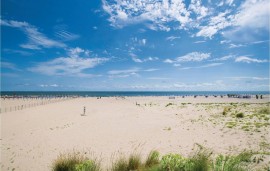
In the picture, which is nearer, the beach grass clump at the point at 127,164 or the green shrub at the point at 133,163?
the beach grass clump at the point at 127,164

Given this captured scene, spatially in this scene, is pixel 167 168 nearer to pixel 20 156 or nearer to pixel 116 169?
pixel 116 169

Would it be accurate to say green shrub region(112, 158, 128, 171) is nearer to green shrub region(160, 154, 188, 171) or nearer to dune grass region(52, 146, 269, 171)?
dune grass region(52, 146, 269, 171)

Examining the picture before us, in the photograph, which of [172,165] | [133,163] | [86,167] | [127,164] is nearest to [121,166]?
[127,164]

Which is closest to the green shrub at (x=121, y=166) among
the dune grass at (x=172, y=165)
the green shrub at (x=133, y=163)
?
the dune grass at (x=172, y=165)

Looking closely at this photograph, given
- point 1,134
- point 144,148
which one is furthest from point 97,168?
point 1,134

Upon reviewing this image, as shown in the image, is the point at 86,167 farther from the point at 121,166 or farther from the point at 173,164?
the point at 173,164

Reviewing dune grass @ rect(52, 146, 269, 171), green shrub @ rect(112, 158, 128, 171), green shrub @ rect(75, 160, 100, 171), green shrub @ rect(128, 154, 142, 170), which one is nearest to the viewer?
dune grass @ rect(52, 146, 269, 171)

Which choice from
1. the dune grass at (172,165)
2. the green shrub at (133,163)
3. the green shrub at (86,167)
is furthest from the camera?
the green shrub at (133,163)

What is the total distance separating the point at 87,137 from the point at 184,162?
952cm

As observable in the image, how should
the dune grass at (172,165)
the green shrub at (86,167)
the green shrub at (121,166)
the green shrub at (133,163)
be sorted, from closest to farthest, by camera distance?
1. the dune grass at (172,165)
2. the green shrub at (86,167)
3. the green shrub at (121,166)
4. the green shrub at (133,163)

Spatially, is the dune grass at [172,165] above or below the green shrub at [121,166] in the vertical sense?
above

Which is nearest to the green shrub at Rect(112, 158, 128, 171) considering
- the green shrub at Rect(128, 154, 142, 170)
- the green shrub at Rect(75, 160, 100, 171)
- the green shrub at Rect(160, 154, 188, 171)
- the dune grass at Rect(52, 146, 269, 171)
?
the dune grass at Rect(52, 146, 269, 171)

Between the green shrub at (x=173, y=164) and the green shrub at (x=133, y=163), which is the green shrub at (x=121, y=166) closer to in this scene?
the green shrub at (x=133, y=163)

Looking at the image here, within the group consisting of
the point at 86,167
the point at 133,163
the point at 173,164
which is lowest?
the point at 133,163
